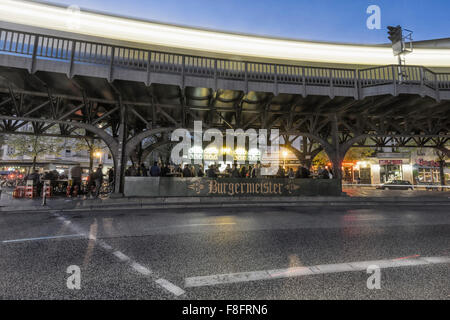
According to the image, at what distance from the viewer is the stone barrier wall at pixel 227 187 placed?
38.6 ft

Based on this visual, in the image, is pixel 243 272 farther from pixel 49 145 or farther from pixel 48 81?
pixel 49 145

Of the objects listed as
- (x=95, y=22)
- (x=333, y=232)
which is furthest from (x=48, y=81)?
(x=333, y=232)

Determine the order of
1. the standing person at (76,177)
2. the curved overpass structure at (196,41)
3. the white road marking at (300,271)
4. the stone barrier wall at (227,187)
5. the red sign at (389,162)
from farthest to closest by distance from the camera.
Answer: the red sign at (389,162), the standing person at (76,177), the curved overpass structure at (196,41), the stone barrier wall at (227,187), the white road marking at (300,271)

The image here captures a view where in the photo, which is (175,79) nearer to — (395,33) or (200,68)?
(200,68)

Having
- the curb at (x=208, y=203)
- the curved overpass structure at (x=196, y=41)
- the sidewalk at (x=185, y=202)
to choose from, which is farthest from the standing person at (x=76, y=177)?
the curved overpass structure at (x=196, y=41)

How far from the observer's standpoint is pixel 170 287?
96.6 inches

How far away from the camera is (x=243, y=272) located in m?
2.87

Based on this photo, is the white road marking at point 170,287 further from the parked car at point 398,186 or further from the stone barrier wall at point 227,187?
the parked car at point 398,186

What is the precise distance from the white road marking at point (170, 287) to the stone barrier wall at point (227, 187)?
373 inches

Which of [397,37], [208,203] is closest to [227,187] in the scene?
[208,203]

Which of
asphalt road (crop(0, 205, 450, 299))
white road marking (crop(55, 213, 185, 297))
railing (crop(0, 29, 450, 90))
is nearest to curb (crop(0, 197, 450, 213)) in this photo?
asphalt road (crop(0, 205, 450, 299))

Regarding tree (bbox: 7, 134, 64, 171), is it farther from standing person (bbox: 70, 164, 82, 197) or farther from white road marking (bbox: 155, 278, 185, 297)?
white road marking (bbox: 155, 278, 185, 297)

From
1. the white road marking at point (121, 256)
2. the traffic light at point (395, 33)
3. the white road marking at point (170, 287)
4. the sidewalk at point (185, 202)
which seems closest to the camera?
the white road marking at point (170, 287)

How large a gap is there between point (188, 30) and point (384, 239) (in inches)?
633
